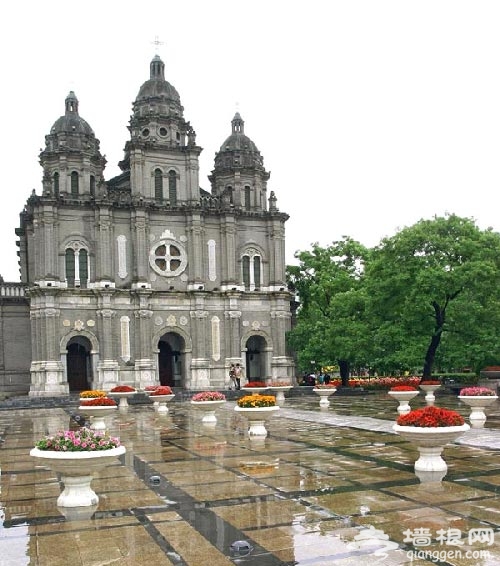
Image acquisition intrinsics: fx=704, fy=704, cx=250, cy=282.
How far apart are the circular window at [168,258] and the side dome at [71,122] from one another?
11482mm

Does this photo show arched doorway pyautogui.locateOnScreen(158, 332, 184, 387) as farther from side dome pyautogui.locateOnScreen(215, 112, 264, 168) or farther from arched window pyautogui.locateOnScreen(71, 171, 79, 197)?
side dome pyautogui.locateOnScreen(215, 112, 264, 168)

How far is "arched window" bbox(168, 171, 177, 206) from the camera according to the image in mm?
57938

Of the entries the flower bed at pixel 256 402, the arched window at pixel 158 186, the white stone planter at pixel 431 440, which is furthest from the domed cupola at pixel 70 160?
the white stone planter at pixel 431 440

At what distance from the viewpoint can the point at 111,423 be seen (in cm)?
3000

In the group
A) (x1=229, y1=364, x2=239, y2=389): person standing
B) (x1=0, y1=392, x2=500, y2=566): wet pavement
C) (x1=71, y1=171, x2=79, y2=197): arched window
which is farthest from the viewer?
(x1=71, y1=171, x2=79, y2=197): arched window

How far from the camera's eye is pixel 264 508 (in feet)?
39.3

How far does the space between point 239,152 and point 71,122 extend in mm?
14617

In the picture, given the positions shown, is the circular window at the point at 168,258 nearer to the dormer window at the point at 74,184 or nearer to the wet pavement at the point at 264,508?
the dormer window at the point at 74,184

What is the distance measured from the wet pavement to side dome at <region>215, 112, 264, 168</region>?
4389cm

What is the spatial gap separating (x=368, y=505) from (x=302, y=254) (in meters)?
49.1

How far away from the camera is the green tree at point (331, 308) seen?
4909 cm

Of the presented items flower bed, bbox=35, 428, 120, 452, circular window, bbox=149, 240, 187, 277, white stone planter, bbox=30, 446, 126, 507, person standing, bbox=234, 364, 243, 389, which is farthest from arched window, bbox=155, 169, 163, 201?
white stone planter, bbox=30, 446, 126, 507

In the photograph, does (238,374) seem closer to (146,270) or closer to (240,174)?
(146,270)

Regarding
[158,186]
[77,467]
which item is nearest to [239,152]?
[158,186]
